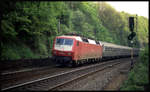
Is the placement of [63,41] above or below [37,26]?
below

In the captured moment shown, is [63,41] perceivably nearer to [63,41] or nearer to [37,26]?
[63,41]

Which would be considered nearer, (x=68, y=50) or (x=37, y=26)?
(x=68, y=50)

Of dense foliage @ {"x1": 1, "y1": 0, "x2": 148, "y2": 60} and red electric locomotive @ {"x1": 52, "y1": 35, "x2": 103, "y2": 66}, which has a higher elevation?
dense foliage @ {"x1": 1, "y1": 0, "x2": 148, "y2": 60}

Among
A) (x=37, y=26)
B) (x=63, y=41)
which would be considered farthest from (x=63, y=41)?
(x=37, y=26)

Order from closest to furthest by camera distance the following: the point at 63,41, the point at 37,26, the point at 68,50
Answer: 1. the point at 68,50
2. the point at 63,41
3. the point at 37,26

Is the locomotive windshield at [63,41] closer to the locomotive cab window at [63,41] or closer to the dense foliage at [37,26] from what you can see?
the locomotive cab window at [63,41]

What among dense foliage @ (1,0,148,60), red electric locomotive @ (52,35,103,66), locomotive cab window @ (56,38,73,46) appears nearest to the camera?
dense foliage @ (1,0,148,60)

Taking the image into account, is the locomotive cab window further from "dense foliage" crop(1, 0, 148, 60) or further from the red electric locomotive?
"dense foliage" crop(1, 0, 148, 60)

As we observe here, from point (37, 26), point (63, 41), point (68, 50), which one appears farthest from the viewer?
point (37, 26)

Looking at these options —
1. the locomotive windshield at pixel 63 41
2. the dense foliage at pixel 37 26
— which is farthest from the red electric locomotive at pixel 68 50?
the dense foliage at pixel 37 26

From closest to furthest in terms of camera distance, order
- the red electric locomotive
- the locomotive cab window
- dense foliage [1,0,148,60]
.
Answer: dense foliage [1,0,148,60], the red electric locomotive, the locomotive cab window

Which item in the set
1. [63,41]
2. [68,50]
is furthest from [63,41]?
[68,50]

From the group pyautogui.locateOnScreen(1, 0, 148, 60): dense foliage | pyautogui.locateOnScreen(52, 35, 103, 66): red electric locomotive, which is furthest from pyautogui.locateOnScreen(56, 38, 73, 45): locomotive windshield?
pyautogui.locateOnScreen(1, 0, 148, 60): dense foliage

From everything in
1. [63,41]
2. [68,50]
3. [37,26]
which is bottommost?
[68,50]
